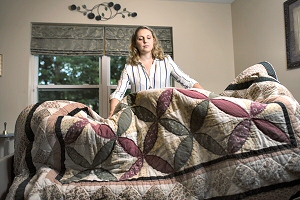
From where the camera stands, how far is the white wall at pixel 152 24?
2.85m

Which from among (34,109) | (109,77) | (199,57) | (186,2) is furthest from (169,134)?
(186,2)

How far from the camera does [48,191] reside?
2.38ft

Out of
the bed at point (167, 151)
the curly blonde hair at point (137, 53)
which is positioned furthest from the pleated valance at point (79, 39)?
the bed at point (167, 151)

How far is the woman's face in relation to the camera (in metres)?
1.83

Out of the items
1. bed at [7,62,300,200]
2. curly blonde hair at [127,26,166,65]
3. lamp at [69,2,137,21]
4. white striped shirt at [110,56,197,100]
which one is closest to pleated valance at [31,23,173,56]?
lamp at [69,2,137,21]

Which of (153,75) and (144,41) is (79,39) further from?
(153,75)

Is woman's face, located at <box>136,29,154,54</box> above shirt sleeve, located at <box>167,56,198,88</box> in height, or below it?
above

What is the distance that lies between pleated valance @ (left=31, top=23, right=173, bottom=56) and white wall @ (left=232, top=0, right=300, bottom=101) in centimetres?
146

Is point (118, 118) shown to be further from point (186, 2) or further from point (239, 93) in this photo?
point (186, 2)

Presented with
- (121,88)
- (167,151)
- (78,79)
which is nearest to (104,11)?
(78,79)

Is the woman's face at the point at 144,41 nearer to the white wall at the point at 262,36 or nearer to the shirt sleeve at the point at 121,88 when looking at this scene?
the shirt sleeve at the point at 121,88

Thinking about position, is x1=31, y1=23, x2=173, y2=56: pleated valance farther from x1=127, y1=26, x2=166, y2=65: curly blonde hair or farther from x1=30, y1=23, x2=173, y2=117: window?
x1=127, y1=26, x2=166, y2=65: curly blonde hair

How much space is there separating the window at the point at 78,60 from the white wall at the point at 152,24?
0.10 meters

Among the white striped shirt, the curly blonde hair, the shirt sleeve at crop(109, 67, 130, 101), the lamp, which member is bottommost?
the shirt sleeve at crop(109, 67, 130, 101)
